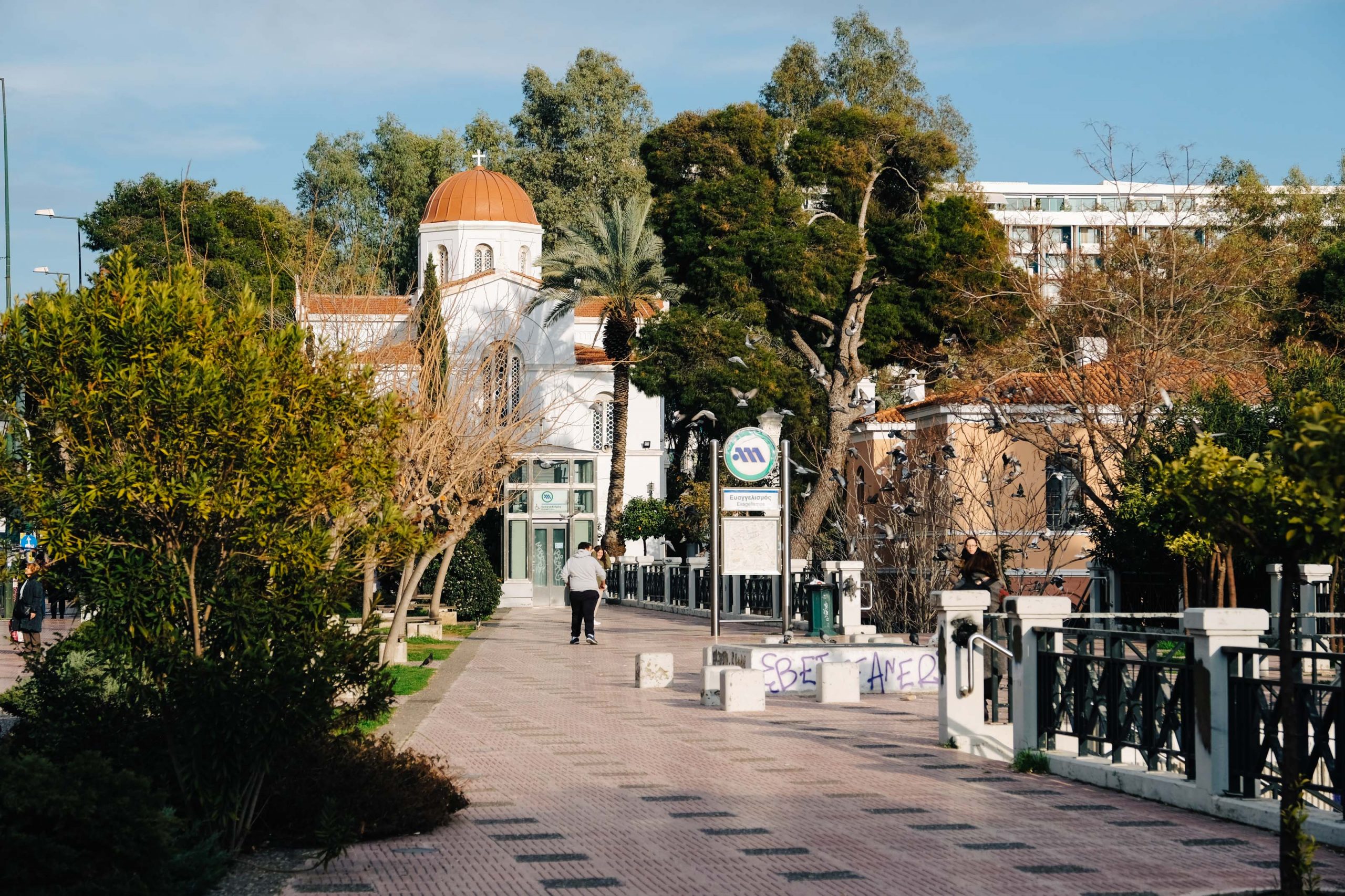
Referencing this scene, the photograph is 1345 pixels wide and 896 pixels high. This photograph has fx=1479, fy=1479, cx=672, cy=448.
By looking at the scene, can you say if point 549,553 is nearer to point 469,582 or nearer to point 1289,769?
point 469,582

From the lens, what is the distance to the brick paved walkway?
718 cm

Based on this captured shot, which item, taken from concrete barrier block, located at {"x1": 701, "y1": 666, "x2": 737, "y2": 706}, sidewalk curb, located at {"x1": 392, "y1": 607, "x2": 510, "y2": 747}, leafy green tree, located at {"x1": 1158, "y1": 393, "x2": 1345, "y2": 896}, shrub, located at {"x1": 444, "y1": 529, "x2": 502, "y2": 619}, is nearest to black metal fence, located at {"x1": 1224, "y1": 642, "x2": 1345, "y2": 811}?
leafy green tree, located at {"x1": 1158, "y1": 393, "x2": 1345, "y2": 896}

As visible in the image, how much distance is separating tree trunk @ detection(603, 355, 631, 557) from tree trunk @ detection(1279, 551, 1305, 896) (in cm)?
4120

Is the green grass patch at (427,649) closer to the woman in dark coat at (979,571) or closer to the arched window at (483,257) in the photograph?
the woman in dark coat at (979,571)

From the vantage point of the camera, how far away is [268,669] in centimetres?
732

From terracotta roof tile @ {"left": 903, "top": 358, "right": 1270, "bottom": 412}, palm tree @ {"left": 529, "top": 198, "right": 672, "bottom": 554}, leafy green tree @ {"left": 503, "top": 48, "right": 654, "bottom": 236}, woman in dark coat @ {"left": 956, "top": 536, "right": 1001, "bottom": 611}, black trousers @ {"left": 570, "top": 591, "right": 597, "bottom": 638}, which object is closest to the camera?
woman in dark coat @ {"left": 956, "top": 536, "right": 1001, "bottom": 611}

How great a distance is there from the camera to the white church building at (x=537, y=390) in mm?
49500

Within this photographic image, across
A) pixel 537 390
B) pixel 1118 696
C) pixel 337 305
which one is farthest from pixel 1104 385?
pixel 537 390

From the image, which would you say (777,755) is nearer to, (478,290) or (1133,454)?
(1133,454)

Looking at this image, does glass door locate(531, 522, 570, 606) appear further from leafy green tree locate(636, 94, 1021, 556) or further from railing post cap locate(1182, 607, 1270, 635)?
railing post cap locate(1182, 607, 1270, 635)

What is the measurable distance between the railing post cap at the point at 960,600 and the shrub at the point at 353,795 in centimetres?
540

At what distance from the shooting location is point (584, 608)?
83.6ft

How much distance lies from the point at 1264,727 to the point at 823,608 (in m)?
15.5

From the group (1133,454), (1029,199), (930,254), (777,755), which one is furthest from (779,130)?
(1029,199)
